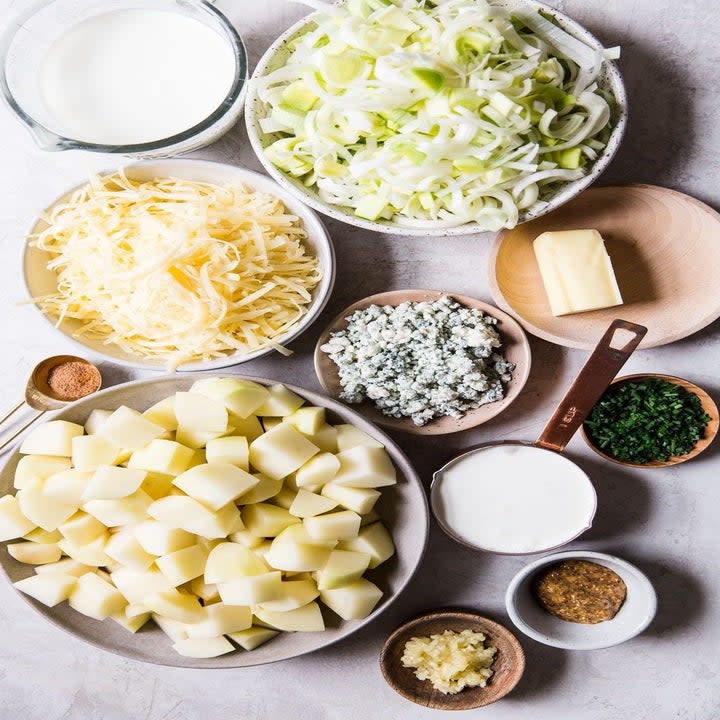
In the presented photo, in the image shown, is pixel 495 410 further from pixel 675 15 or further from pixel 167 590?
pixel 675 15

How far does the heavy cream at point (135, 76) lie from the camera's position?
6.27ft

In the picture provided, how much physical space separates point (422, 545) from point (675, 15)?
169 cm

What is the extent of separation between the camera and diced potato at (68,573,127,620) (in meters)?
2.02

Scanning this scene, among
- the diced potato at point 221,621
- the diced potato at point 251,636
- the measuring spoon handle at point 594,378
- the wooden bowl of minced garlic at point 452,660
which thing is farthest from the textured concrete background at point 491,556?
the diced potato at point 221,621

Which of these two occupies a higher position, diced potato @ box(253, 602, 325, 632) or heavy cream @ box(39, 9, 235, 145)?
heavy cream @ box(39, 9, 235, 145)

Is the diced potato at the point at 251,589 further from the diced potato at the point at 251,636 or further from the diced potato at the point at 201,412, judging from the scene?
the diced potato at the point at 201,412

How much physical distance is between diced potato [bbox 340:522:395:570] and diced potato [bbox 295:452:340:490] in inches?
7.8

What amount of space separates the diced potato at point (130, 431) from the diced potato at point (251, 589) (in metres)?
0.45

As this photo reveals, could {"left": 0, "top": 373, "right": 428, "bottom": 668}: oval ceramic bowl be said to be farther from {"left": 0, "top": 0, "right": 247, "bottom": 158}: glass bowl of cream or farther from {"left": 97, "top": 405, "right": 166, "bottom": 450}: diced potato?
{"left": 0, "top": 0, "right": 247, "bottom": 158}: glass bowl of cream

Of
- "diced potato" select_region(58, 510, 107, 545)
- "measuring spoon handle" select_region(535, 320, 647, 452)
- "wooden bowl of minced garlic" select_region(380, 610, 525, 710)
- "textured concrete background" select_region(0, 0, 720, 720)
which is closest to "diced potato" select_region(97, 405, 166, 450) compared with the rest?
"diced potato" select_region(58, 510, 107, 545)

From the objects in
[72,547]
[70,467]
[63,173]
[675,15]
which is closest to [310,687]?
[72,547]

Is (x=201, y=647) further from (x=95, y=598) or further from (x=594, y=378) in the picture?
(x=594, y=378)

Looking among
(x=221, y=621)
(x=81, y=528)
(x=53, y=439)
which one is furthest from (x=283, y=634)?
(x=53, y=439)

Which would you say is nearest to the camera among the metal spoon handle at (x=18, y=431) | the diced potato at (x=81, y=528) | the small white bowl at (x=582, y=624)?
the diced potato at (x=81, y=528)
